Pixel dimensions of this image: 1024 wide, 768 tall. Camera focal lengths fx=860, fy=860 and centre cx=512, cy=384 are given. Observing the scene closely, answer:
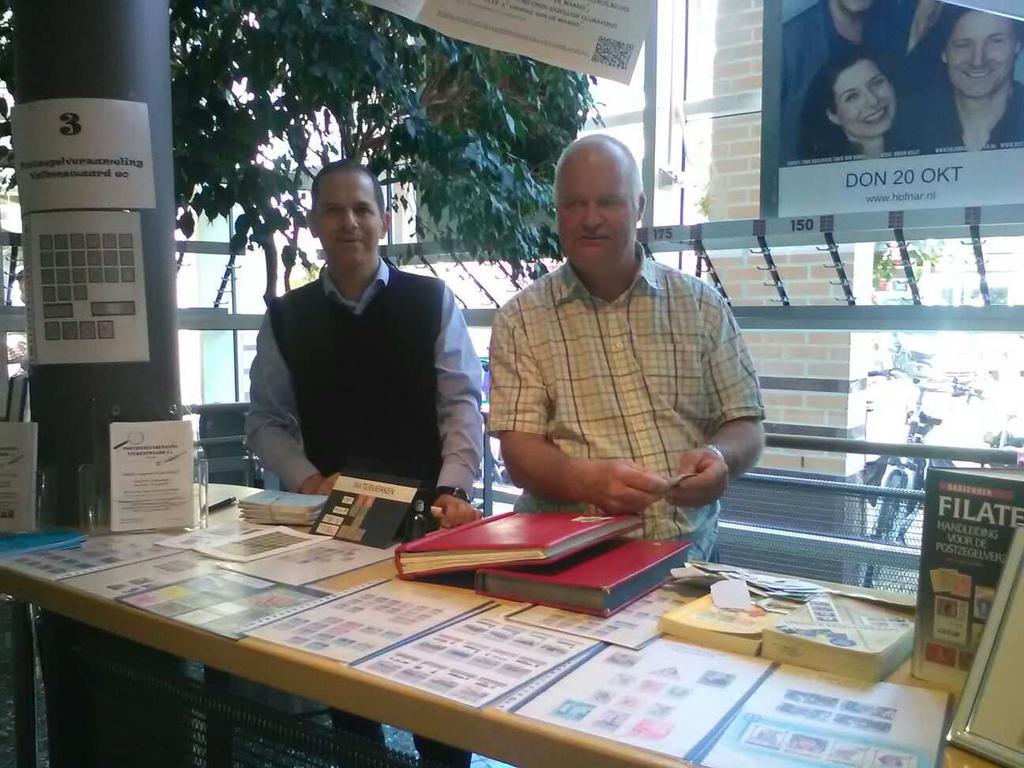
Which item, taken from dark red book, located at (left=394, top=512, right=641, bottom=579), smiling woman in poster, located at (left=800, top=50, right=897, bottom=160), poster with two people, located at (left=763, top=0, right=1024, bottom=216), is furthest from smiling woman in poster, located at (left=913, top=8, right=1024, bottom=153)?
dark red book, located at (left=394, top=512, right=641, bottom=579)

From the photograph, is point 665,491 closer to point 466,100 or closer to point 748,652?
point 748,652

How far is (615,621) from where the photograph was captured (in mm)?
1203

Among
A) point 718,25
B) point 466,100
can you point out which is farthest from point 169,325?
point 718,25

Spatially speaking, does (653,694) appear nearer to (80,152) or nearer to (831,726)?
(831,726)

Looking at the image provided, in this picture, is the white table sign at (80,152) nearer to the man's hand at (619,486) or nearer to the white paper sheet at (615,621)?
the man's hand at (619,486)

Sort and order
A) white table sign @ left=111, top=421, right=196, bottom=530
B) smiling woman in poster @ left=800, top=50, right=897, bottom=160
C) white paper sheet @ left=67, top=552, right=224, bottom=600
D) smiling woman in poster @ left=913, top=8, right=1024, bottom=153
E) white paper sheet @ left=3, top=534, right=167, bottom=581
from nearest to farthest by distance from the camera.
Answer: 1. white paper sheet @ left=67, top=552, right=224, bottom=600
2. white paper sheet @ left=3, top=534, right=167, bottom=581
3. white table sign @ left=111, top=421, right=196, bottom=530
4. smiling woman in poster @ left=913, top=8, right=1024, bottom=153
5. smiling woman in poster @ left=800, top=50, right=897, bottom=160

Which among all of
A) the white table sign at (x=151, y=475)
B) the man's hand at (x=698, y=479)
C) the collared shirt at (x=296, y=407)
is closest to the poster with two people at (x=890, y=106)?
the collared shirt at (x=296, y=407)

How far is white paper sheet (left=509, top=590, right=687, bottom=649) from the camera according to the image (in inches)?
45.1

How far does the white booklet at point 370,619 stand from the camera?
113 cm

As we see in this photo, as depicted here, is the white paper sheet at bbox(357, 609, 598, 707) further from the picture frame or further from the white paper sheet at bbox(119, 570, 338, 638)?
the picture frame

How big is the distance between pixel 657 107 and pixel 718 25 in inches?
14.4

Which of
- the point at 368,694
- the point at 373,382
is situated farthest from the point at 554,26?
the point at 368,694

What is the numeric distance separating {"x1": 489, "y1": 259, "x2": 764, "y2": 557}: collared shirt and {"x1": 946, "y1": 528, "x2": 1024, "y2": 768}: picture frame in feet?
3.01

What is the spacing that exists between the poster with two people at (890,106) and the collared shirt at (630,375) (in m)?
1.13
